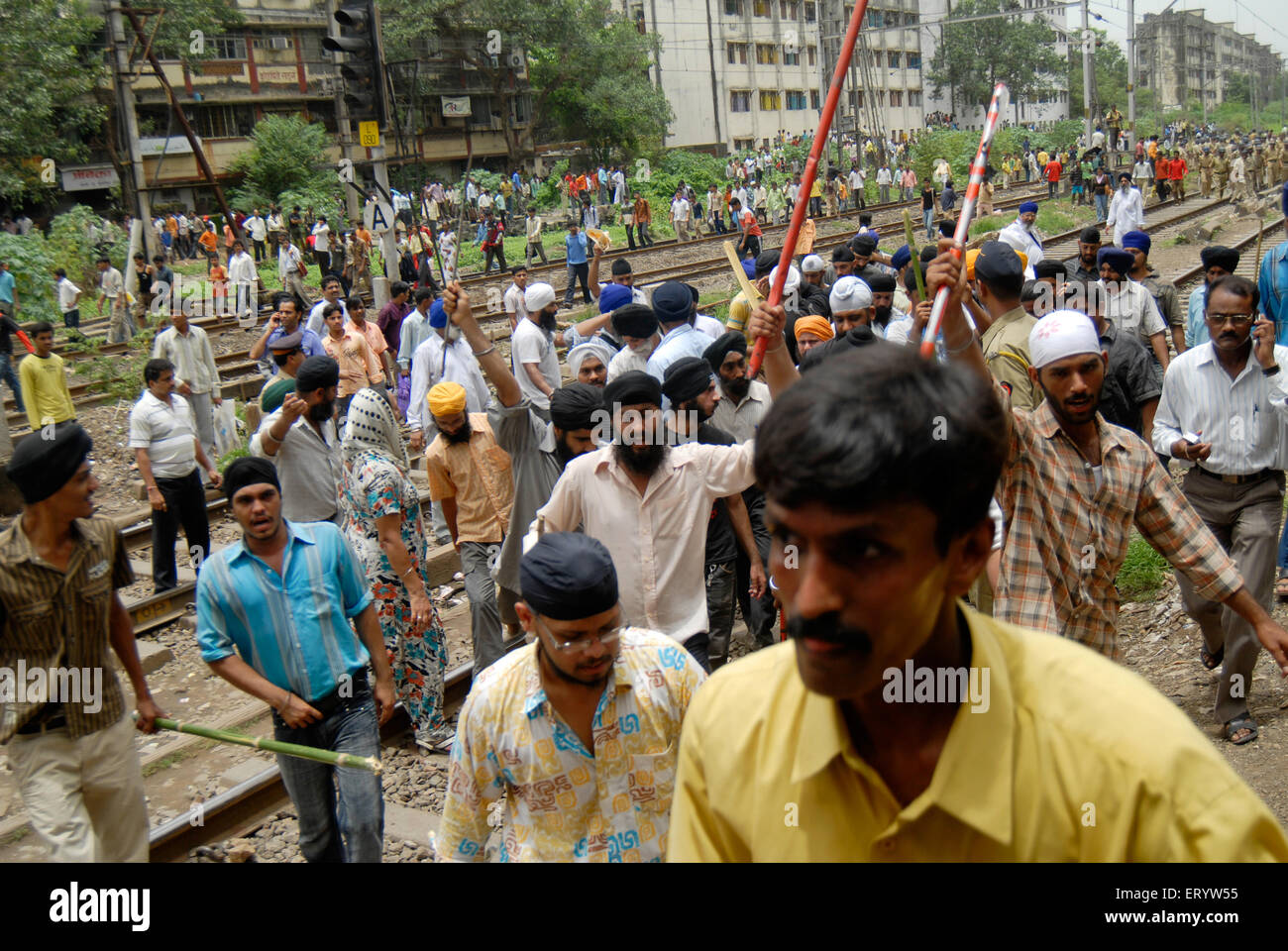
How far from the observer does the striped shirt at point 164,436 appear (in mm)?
8945

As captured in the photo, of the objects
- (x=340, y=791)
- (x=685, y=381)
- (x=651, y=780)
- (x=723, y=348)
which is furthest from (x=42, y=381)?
(x=651, y=780)

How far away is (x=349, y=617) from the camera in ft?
15.4

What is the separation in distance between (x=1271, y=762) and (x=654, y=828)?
3388 mm

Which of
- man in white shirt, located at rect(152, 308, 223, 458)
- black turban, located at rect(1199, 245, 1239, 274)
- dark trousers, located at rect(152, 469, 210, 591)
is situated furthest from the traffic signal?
black turban, located at rect(1199, 245, 1239, 274)

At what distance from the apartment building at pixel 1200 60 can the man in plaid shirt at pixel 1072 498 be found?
11206 centimetres

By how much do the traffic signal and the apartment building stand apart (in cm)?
10538

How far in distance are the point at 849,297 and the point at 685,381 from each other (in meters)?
2.43

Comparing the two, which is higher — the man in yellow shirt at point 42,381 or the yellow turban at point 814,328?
the yellow turban at point 814,328

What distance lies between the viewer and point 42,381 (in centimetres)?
1173

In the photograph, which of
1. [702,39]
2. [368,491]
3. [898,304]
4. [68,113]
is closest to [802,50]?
[702,39]

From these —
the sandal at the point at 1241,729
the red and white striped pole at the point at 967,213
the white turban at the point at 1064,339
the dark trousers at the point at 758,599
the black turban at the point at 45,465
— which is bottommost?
the sandal at the point at 1241,729

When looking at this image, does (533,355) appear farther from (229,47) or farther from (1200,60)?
(1200,60)

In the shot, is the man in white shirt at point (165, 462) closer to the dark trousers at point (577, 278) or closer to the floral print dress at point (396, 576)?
the floral print dress at point (396, 576)

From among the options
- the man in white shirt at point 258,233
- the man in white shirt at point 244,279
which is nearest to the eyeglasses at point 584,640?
the man in white shirt at point 244,279
